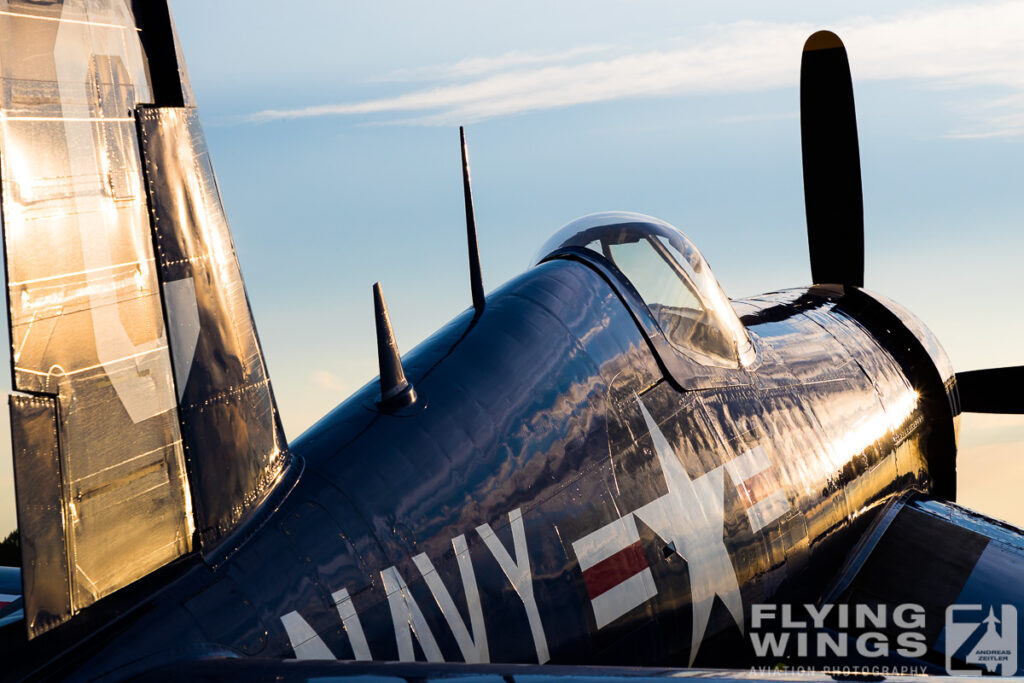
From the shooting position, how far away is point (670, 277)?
19.1ft

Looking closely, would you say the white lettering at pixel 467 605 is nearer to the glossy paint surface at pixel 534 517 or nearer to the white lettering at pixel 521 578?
the glossy paint surface at pixel 534 517

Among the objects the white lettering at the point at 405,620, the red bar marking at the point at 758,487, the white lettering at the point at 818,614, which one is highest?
the white lettering at the point at 405,620

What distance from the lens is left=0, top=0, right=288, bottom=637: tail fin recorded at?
2.96 meters

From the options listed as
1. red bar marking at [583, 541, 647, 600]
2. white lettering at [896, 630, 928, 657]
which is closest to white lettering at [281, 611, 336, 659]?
red bar marking at [583, 541, 647, 600]

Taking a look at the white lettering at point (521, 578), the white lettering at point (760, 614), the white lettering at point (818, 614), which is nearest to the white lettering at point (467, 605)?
the white lettering at point (521, 578)

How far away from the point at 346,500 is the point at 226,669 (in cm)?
90

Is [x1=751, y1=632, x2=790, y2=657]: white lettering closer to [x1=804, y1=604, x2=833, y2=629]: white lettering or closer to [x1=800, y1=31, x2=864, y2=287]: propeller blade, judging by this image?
[x1=804, y1=604, x2=833, y2=629]: white lettering

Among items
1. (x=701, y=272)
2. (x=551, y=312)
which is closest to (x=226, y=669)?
(x=551, y=312)

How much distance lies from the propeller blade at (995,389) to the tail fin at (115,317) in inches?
320

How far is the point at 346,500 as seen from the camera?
3668 mm

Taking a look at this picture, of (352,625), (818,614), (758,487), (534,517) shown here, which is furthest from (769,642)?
(352,625)

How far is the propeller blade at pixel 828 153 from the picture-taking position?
33.6 ft

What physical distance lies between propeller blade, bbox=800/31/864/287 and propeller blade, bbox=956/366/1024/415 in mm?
1651

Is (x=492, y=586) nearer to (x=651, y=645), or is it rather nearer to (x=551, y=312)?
(x=651, y=645)
